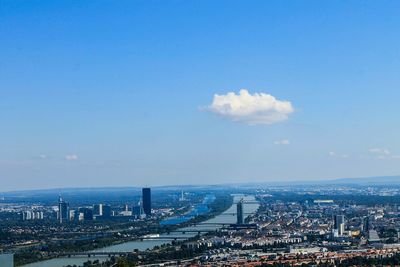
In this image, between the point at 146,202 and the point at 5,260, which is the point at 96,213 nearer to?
the point at 146,202

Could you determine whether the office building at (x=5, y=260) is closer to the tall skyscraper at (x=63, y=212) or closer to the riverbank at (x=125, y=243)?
the riverbank at (x=125, y=243)

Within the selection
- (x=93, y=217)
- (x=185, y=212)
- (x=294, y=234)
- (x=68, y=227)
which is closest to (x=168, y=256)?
(x=294, y=234)

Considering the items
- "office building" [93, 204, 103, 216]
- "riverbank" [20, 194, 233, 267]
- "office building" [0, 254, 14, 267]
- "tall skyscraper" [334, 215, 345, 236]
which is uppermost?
"office building" [93, 204, 103, 216]

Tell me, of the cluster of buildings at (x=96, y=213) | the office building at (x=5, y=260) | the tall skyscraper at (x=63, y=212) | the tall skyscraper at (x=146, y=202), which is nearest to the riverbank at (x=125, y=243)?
the tall skyscraper at (x=146, y=202)

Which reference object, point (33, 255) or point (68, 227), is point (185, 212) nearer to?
point (68, 227)

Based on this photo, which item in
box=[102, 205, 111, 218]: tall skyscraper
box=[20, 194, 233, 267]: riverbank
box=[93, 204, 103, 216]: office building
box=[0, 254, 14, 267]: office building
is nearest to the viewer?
box=[0, 254, 14, 267]: office building

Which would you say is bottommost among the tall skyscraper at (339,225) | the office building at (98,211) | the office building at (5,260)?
the tall skyscraper at (339,225)

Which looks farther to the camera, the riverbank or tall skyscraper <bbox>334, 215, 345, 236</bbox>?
tall skyscraper <bbox>334, 215, 345, 236</bbox>

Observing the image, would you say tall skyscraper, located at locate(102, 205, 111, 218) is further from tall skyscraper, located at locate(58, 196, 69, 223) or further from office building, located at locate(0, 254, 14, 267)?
office building, located at locate(0, 254, 14, 267)

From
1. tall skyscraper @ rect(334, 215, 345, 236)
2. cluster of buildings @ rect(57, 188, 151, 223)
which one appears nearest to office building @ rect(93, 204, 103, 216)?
cluster of buildings @ rect(57, 188, 151, 223)

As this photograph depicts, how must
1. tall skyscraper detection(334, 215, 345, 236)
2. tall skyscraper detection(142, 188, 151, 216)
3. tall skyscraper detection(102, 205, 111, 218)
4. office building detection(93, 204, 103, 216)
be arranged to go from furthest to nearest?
tall skyscraper detection(142, 188, 151, 216)
office building detection(93, 204, 103, 216)
tall skyscraper detection(102, 205, 111, 218)
tall skyscraper detection(334, 215, 345, 236)

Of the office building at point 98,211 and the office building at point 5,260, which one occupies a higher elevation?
the office building at point 98,211
